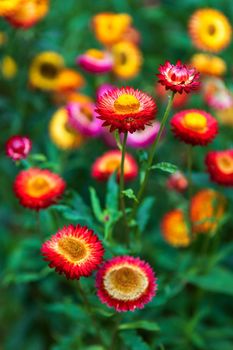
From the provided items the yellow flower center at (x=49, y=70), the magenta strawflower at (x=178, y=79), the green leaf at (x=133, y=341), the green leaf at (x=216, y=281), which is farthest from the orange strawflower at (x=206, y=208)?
the yellow flower center at (x=49, y=70)

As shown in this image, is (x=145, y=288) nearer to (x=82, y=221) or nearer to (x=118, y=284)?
(x=118, y=284)

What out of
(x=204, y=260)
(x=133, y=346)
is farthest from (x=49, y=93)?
(x=133, y=346)

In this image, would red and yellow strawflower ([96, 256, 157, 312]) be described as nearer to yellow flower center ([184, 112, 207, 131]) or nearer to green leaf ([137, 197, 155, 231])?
green leaf ([137, 197, 155, 231])

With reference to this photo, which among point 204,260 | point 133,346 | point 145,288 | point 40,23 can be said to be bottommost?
point 133,346

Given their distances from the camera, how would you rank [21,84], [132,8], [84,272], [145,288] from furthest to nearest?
1. [132,8]
2. [21,84]
3. [145,288]
4. [84,272]

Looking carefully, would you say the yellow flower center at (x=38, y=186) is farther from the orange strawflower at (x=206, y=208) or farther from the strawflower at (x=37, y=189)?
the orange strawflower at (x=206, y=208)

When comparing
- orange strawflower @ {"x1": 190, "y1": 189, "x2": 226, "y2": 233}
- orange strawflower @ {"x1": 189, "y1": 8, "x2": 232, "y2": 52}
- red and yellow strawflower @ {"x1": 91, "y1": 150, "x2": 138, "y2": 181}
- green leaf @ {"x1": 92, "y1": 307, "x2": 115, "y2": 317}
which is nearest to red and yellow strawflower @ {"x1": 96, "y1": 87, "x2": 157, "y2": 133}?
green leaf @ {"x1": 92, "y1": 307, "x2": 115, "y2": 317}

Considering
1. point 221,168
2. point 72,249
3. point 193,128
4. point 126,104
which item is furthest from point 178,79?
point 221,168
